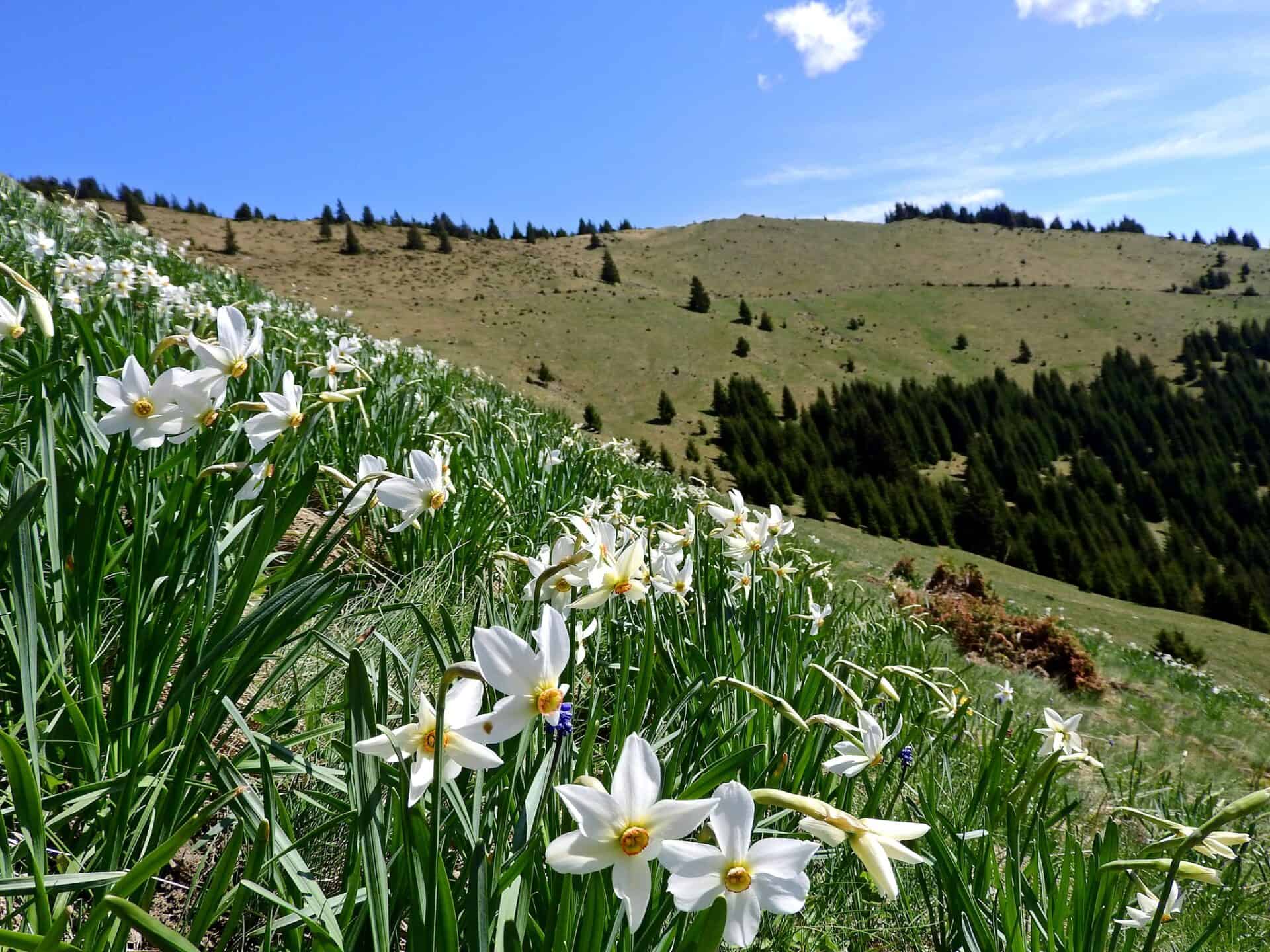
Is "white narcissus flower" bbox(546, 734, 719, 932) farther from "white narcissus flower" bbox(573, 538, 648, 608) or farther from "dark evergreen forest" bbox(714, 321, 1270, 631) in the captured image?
"dark evergreen forest" bbox(714, 321, 1270, 631)

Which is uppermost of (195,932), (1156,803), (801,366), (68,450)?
(801,366)

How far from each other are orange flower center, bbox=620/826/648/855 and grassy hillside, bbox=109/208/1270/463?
30950 mm

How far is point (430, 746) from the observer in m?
1.04

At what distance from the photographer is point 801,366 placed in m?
54.8

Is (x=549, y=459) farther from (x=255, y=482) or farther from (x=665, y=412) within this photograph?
(x=665, y=412)

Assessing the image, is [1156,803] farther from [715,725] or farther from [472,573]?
[472,573]

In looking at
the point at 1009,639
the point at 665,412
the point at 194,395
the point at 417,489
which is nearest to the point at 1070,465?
the point at 665,412

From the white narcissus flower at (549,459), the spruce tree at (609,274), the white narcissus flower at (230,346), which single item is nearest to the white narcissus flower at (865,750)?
the white narcissus flower at (230,346)

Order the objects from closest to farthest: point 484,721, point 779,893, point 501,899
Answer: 1. point 779,893
2. point 484,721
3. point 501,899

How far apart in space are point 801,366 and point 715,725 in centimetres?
5496

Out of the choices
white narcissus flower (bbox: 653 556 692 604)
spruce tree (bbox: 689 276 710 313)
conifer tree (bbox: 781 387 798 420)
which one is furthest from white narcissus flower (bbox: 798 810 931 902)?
spruce tree (bbox: 689 276 710 313)

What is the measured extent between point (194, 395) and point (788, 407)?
4767 centimetres

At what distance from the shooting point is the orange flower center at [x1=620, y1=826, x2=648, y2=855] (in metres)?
0.84

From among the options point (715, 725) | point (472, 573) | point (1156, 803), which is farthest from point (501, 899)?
point (1156, 803)
